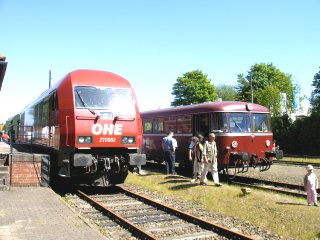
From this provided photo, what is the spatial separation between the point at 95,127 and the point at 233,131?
5842 mm

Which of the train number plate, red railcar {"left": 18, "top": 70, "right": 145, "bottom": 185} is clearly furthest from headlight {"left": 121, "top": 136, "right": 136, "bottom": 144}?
the train number plate

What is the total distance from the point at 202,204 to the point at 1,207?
4.89 m

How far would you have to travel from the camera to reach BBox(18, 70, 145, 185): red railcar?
11102 mm

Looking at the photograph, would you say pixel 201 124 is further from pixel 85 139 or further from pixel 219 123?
pixel 85 139

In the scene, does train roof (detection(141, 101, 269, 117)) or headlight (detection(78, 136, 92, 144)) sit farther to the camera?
train roof (detection(141, 101, 269, 117))

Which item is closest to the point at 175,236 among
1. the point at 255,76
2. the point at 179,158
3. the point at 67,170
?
the point at 67,170

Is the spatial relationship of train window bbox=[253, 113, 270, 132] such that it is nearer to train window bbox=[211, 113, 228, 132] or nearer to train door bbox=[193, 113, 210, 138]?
train window bbox=[211, 113, 228, 132]

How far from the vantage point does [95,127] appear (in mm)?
11234

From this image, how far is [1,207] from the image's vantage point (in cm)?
884

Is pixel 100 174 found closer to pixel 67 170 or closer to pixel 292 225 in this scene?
pixel 67 170

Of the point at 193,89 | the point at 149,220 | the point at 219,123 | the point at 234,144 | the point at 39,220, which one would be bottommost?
the point at 149,220

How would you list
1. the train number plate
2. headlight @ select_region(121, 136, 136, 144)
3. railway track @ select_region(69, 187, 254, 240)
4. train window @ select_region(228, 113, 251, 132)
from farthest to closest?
train window @ select_region(228, 113, 251, 132) → headlight @ select_region(121, 136, 136, 144) → the train number plate → railway track @ select_region(69, 187, 254, 240)

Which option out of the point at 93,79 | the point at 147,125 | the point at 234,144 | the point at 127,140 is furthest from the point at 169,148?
the point at 147,125

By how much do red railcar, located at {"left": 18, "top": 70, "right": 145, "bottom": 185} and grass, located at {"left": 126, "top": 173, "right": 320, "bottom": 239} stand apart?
178 centimetres
